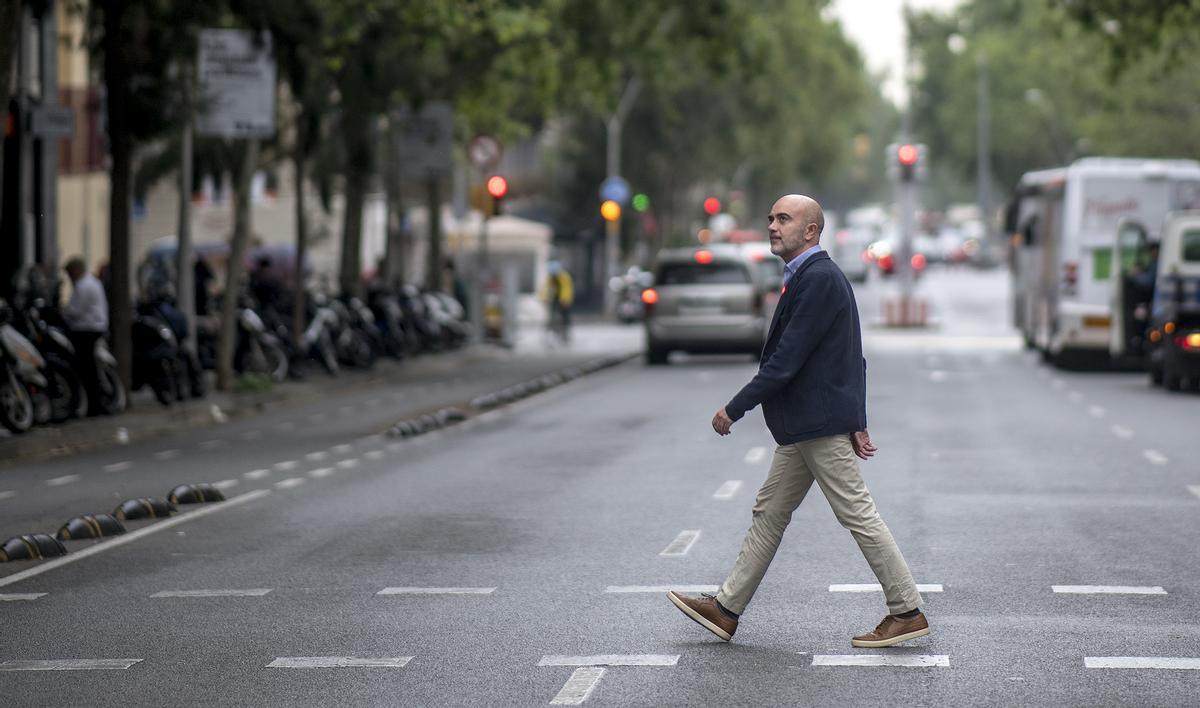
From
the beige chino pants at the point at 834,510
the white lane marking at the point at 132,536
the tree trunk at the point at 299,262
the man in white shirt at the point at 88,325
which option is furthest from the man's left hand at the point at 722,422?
the tree trunk at the point at 299,262

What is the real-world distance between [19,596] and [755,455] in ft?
27.2

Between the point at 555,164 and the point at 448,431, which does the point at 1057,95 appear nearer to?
the point at 555,164

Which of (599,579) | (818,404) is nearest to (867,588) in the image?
(599,579)

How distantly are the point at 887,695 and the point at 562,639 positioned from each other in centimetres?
161

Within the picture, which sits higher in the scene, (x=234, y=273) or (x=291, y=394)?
(x=234, y=273)

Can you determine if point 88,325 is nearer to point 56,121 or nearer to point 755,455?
point 56,121

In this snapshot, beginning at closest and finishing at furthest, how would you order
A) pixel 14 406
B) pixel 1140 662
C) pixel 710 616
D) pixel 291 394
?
pixel 1140 662
pixel 710 616
pixel 14 406
pixel 291 394

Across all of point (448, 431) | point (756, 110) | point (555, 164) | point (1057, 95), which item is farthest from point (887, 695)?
point (1057, 95)

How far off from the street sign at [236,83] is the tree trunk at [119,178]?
4.86 feet

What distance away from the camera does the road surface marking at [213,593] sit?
32.2 feet

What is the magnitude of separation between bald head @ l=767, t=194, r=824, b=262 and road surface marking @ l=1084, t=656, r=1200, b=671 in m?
1.84

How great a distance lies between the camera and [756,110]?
69875mm

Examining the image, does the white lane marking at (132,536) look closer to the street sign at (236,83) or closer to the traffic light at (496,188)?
the street sign at (236,83)

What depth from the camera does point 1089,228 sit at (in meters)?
31.4
